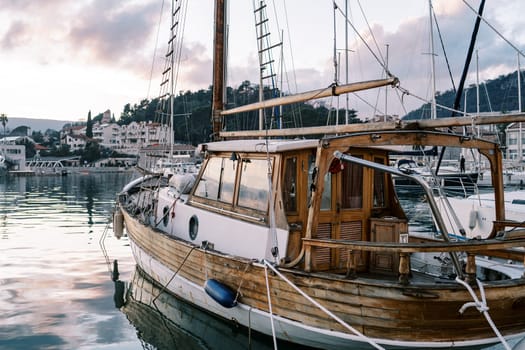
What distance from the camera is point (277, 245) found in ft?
25.7

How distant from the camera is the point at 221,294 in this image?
25.9 feet

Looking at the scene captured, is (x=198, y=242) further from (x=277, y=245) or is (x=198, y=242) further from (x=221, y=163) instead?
(x=277, y=245)

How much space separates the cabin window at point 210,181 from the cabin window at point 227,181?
17 centimetres

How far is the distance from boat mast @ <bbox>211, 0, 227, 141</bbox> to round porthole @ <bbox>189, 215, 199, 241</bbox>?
306 cm

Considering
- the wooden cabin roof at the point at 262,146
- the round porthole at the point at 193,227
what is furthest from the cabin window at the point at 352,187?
the round porthole at the point at 193,227

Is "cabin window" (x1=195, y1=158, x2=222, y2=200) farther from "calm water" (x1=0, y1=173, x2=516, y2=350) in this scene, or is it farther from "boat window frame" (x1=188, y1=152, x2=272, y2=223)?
"calm water" (x1=0, y1=173, x2=516, y2=350)

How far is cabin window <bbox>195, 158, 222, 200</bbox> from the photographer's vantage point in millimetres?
9875

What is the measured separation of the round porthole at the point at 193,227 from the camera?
32.8ft

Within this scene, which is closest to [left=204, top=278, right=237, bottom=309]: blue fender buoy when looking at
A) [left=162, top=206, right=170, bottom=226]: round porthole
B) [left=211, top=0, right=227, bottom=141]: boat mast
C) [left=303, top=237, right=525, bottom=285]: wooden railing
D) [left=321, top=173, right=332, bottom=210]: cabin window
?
[left=321, top=173, right=332, bottom=210]: cabin window

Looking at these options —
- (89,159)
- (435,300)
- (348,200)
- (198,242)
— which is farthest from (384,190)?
(89,159)

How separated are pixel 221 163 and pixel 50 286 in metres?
5.94

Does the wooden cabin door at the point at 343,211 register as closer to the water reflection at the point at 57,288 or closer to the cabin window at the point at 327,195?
the cabin window at the point at 327,195

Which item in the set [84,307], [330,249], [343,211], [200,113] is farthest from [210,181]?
[200,113]

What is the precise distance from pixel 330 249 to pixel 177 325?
3706 mm
